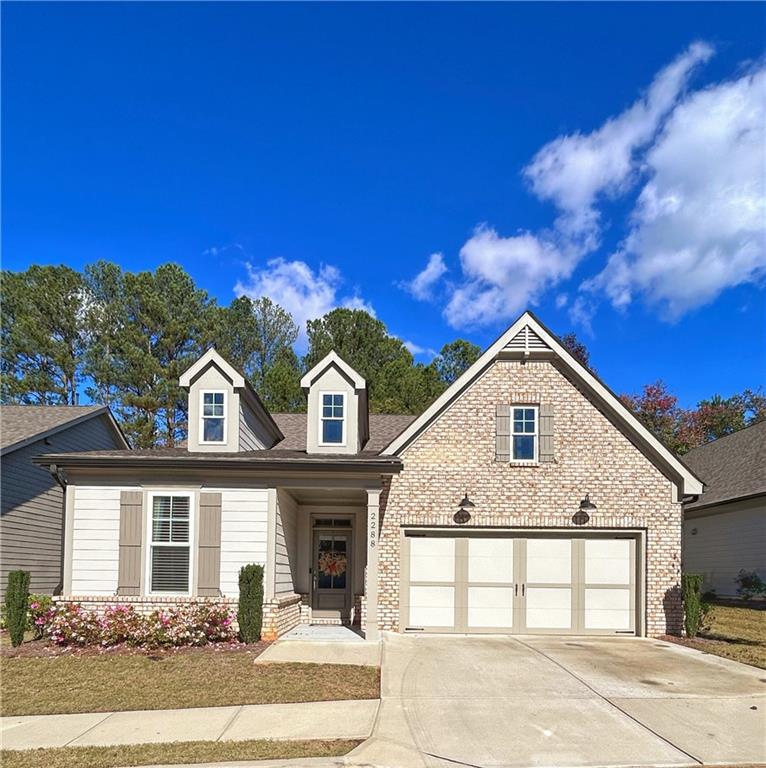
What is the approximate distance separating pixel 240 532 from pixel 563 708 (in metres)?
7.32

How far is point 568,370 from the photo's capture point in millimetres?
14953

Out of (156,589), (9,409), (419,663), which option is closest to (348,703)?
(419,663)

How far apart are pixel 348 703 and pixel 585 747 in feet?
9.37

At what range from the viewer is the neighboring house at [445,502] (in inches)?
521

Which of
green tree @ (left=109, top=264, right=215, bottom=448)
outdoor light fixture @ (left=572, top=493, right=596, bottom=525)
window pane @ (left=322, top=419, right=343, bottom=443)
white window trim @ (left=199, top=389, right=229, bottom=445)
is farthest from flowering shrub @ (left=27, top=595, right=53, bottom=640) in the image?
green tree @ (left=109, top=264, right=215, bottom=448)

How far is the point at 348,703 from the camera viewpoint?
8141 millimetres

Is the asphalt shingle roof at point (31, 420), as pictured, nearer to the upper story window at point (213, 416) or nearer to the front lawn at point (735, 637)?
the upper story window at point (213, 416)

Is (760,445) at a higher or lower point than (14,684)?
higher

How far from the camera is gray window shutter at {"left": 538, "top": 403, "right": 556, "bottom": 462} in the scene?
48.0 ft

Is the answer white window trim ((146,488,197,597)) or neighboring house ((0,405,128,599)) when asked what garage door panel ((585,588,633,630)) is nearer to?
white window trim ((146,488,197,597))

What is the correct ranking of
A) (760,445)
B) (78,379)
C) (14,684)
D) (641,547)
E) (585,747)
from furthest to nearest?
1. (78,379)
2. (760,445)
3. (641,547)
4. (14,684)
5. (585,747)

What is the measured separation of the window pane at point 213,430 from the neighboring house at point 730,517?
14948 millimetres

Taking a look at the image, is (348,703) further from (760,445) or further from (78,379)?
(78,379)

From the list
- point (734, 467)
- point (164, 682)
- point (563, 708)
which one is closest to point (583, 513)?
point (563, 708)
